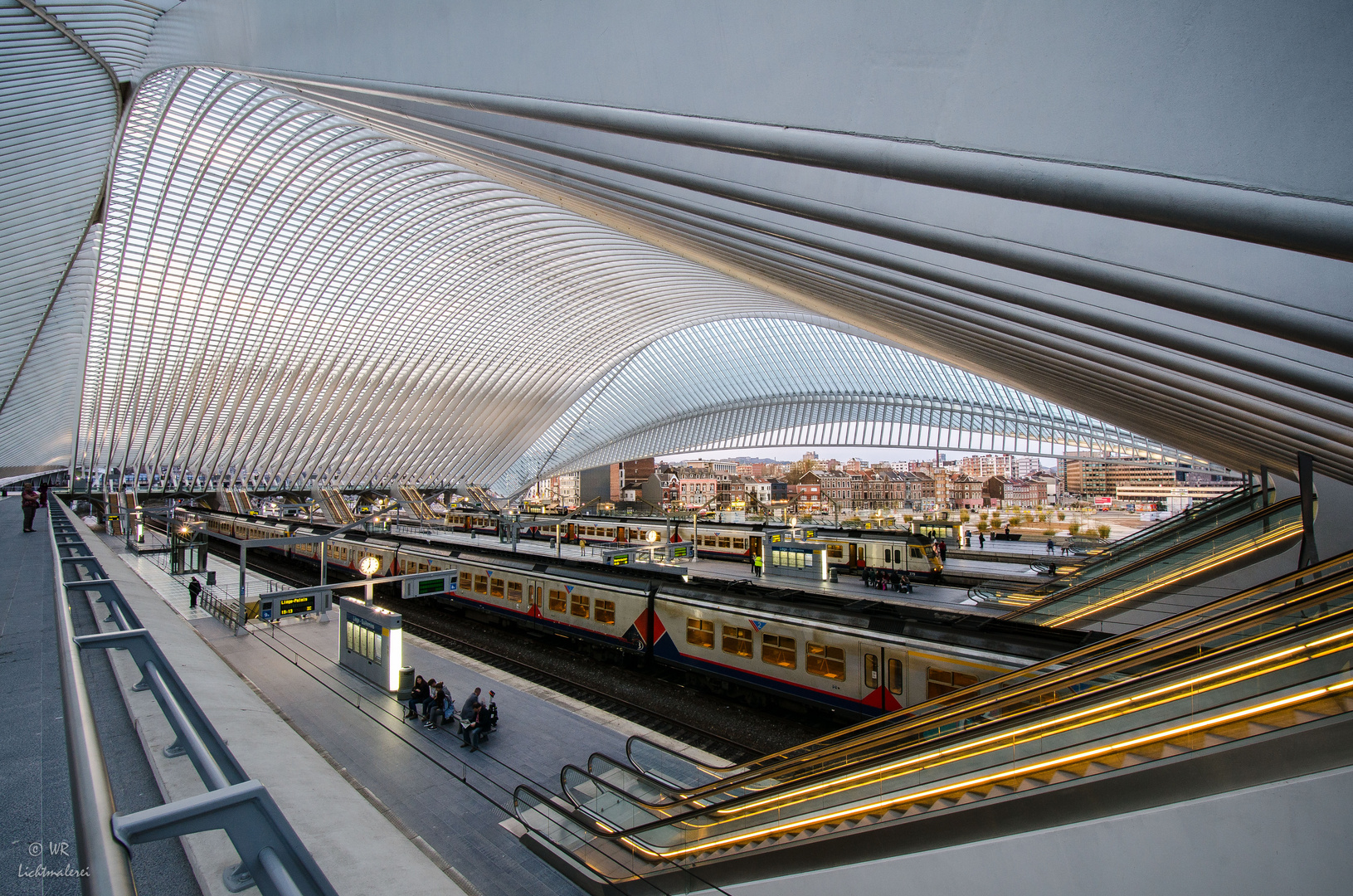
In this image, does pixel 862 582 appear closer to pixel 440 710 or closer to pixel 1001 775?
pixel 440 710

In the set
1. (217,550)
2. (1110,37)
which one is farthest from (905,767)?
(217,550)

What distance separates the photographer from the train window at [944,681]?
1080 centimetres

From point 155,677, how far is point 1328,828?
6423mm

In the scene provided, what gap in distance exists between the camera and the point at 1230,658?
5.10m

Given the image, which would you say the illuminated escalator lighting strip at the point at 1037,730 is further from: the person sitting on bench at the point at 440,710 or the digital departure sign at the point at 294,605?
the digital departure sign at the point at 294,605

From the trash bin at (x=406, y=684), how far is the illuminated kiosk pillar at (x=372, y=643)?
0.35ft

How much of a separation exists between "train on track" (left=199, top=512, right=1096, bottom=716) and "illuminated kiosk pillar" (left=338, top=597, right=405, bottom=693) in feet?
6.30

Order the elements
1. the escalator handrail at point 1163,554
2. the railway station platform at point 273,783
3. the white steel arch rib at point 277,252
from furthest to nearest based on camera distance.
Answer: the white steel arch rib at point 277,252 < the escalator handrail at point 1163,554 < the railway station platform at point 273,783

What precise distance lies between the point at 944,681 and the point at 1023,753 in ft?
20.1

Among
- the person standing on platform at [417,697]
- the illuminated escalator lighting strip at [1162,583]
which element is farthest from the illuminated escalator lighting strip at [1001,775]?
the illuminated escalator lighting strip at [1162,583]

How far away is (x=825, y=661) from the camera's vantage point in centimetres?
1320

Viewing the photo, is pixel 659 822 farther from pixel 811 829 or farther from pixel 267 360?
pixel 267 360

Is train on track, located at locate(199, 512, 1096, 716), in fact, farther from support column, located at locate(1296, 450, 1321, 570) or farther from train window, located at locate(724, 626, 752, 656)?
support column, located at locate(1296, 450, 1321, 570)

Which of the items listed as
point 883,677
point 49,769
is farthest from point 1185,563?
point 49,769
